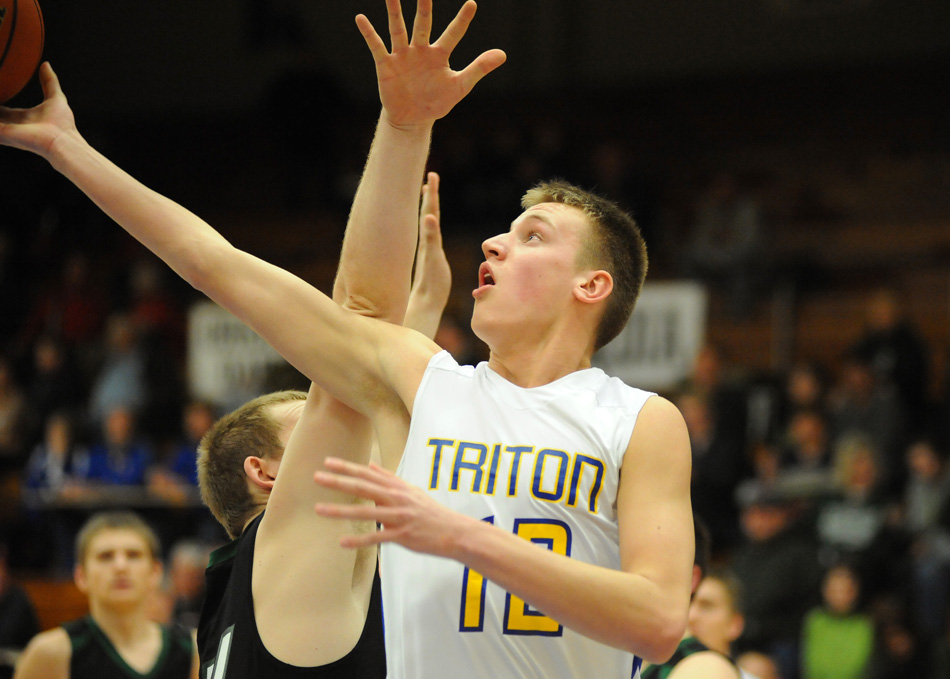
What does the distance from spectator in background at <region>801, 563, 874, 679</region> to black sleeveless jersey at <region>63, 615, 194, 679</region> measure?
18.4 ft

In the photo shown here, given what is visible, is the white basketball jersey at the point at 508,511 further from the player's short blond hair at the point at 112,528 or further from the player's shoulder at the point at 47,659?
the player's short blond hair at the point at 112,528

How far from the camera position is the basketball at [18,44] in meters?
3.21

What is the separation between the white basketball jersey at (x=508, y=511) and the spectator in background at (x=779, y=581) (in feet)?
23.8

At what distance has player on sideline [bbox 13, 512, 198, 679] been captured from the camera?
5.35m

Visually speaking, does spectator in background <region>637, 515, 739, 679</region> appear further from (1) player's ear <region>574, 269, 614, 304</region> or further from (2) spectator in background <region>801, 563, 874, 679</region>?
(2) spectator in background <region>801, 563, 874, 679</region>

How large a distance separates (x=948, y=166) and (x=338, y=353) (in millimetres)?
13513

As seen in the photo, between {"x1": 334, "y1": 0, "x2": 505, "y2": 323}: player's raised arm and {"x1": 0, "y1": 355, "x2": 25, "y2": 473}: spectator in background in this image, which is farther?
{"x1": 0, "y1": 355, "x2": 25, "y2": 473}: spectator in background

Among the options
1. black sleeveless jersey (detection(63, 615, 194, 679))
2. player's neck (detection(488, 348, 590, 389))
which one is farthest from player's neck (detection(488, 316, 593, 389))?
black sleeveless jersey (detection(63, 615, 194, 679))

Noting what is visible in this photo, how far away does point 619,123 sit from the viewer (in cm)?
1670

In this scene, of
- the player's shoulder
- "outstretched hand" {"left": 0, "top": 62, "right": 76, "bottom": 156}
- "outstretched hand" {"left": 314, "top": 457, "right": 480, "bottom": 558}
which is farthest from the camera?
the player's shoulder

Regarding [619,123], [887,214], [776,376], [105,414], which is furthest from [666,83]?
[105,414]

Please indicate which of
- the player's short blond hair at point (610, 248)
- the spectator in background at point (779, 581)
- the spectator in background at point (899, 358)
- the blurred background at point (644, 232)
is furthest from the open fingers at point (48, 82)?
the spectator in background at point (899, 358)

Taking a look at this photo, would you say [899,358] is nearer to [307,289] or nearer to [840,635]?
[840,635]

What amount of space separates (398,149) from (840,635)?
758 cm
